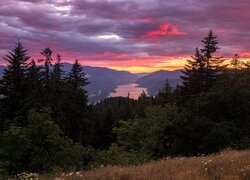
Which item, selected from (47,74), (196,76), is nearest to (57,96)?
(47,74)

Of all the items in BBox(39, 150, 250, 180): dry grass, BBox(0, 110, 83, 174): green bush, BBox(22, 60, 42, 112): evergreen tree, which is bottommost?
BBox(0, 110, 83, 174): green bush

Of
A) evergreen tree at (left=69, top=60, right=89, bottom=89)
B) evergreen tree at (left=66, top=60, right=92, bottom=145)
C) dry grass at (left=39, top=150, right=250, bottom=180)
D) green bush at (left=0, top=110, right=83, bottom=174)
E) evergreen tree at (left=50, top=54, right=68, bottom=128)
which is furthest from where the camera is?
evergreen tree at (left=69, top=60, right=89, bottom=89)

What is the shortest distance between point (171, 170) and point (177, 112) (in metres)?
21.7

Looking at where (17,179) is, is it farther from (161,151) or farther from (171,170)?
(161,151)

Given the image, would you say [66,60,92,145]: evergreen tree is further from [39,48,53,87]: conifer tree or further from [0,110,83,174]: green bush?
[0,110,83,174]: green bush

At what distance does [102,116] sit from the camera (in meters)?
76.1

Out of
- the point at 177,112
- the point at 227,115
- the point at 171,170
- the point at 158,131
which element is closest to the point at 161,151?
the point at 158,131

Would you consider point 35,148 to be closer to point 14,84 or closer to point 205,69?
point 14,84

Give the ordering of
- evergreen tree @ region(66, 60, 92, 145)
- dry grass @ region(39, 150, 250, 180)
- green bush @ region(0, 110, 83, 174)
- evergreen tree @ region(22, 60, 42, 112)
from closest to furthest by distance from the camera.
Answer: dry grass @ region(39, 150, 250, 180) < green bush @ region(0, 110, 83, 174) < evergreen tree @ region(22, 60, 42, 112) < evergreen tree @ region(66, 60, 92, 145)

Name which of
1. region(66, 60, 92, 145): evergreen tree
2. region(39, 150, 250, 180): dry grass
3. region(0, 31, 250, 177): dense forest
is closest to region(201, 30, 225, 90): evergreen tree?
region(0, 31, 250, 177): dense forest

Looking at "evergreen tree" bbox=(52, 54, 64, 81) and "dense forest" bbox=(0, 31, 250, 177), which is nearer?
"dense forest" bbox=(0, 31, 250, 177)

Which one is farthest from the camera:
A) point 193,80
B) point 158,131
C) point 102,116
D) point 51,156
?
point 102,116

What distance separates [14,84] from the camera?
4181cm

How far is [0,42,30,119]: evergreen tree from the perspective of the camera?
4116cm
